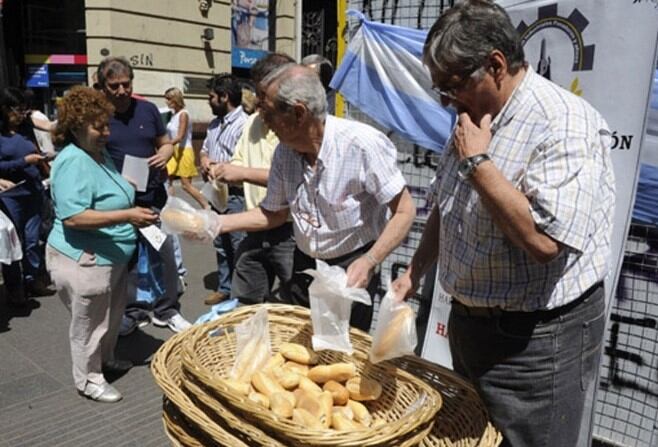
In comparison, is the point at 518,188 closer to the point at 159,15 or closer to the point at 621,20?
the point at 621,20

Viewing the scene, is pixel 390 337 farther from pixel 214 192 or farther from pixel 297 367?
pixel 214 192

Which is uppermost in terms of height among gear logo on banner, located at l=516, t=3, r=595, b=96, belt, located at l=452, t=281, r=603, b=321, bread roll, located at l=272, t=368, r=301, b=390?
gear logo on banner, located at l=516, t=3, r=595, b=96

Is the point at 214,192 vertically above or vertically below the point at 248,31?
below

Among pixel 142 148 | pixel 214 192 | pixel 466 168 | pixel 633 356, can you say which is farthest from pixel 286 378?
pixel 142 148

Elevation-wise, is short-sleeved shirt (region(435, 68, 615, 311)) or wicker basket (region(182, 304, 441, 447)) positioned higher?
short-sleeved shirt (region(435, 68, 615, 311))

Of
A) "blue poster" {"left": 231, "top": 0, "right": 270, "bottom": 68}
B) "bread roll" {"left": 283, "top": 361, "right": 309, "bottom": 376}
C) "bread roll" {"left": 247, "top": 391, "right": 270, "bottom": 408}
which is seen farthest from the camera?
"blue poster" {"left": 231, "top": 0, "right": 270, "bottom": 68}

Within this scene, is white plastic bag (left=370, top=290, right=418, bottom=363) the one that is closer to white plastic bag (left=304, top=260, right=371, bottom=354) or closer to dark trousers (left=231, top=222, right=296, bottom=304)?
white plastic bag (left=304, top=260, right=371, bottom=354)

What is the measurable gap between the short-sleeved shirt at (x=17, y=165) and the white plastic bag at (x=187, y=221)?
128 inches

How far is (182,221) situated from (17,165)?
3.33m

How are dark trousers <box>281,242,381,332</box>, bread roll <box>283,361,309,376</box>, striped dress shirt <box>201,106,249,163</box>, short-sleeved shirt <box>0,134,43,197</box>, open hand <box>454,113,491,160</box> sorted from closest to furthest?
open hand <box>454,113,491,160</box>
bread roll <box>283,361,309,376</box>
dark trousers <box>281,242,381,332</box>
striped dress shirt <box>201,106,249,163</box>
short-sleeved shirt <box>0,134,43,197</box>

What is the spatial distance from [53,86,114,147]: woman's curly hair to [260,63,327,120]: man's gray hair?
4.21 ft

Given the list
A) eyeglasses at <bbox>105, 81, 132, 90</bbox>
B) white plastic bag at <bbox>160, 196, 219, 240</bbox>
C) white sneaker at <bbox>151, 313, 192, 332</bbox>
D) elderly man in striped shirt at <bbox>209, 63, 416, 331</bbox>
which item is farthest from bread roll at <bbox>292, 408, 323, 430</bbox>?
eyeglasses at <bbox>105, 81, 132, 90</bbox>

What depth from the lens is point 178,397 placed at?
55.2 inches

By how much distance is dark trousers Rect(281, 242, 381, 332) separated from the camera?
2.31 m
